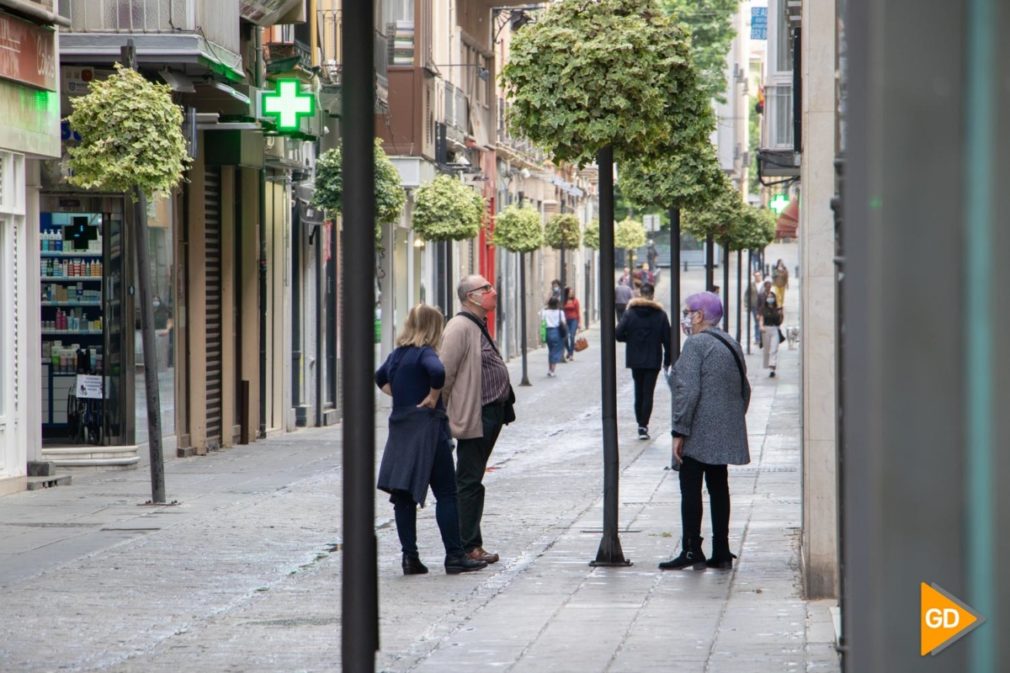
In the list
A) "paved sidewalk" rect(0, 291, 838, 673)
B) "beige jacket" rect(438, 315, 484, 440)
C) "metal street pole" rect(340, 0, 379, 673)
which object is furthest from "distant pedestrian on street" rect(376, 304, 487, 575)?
"metal street pole" rect(340, 0, 379, 673)

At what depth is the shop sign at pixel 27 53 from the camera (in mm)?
16875

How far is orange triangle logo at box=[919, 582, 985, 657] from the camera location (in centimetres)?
284

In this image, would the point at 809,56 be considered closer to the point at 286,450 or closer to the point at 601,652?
the point at 601,652

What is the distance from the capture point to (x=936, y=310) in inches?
111

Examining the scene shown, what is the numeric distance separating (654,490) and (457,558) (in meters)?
5.39

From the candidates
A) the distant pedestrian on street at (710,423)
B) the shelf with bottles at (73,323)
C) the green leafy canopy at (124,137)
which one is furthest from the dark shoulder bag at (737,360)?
the shelf with bottles at (73,323)

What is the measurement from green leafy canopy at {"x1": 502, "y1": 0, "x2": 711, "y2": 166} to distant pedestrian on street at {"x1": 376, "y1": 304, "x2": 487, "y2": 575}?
5.49 ft

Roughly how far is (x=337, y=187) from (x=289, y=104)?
320 centimetres

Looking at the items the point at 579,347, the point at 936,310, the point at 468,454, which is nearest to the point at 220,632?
the point at 468,454

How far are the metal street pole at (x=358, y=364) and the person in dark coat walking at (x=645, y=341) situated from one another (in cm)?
1804

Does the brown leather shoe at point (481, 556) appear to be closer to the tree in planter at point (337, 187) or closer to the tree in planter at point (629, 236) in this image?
the tree in planter at point (337, 187)

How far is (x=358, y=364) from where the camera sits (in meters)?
Answer: 4.51

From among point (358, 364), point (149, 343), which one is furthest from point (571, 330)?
point (358, 364)

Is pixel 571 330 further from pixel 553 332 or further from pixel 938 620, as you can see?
pixel 938 620
